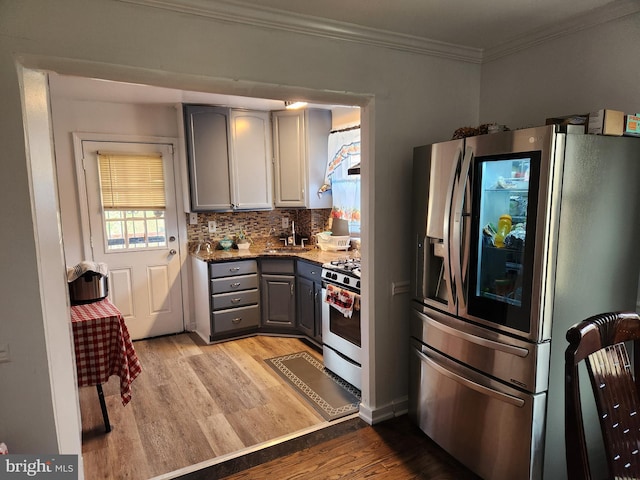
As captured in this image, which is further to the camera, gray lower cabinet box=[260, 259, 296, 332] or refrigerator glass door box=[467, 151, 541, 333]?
gray lower cabinet box=[260, 259, 296, 332]

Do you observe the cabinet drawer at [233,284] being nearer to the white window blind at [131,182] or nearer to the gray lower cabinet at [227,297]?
the gray lower cabinet at [227,297]

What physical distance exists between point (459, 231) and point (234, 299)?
8.88 ft

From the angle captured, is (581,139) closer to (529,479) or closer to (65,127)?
(529,479)

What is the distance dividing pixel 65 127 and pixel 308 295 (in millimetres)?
2755

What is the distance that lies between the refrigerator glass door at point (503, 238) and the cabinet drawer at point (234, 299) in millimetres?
2624

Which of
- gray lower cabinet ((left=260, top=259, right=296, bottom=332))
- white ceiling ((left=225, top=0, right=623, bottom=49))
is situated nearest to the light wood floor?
gray lower cabinet ((left=260, top=259, right=296, bottom=332))

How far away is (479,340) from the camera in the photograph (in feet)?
6.60

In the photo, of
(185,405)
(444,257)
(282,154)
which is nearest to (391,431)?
(444,257)

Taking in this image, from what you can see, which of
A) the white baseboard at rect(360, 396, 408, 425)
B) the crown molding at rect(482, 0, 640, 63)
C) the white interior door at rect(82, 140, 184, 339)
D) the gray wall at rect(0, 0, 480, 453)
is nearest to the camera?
the gray wall at rect(0, 0, 480, 453)

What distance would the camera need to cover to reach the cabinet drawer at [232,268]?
403 cm

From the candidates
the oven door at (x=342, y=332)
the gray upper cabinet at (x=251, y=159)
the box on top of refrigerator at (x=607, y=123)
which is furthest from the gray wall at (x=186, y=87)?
the gray upper cabinet at (x=251, y=159)

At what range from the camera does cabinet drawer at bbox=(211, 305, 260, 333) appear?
4.10m

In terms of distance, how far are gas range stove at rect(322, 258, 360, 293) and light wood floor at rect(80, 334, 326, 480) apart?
0.89 m

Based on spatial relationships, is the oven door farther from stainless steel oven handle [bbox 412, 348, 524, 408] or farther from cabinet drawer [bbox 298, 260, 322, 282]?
stainless steel oven handle [bbox 412, 348, 524, 408]
